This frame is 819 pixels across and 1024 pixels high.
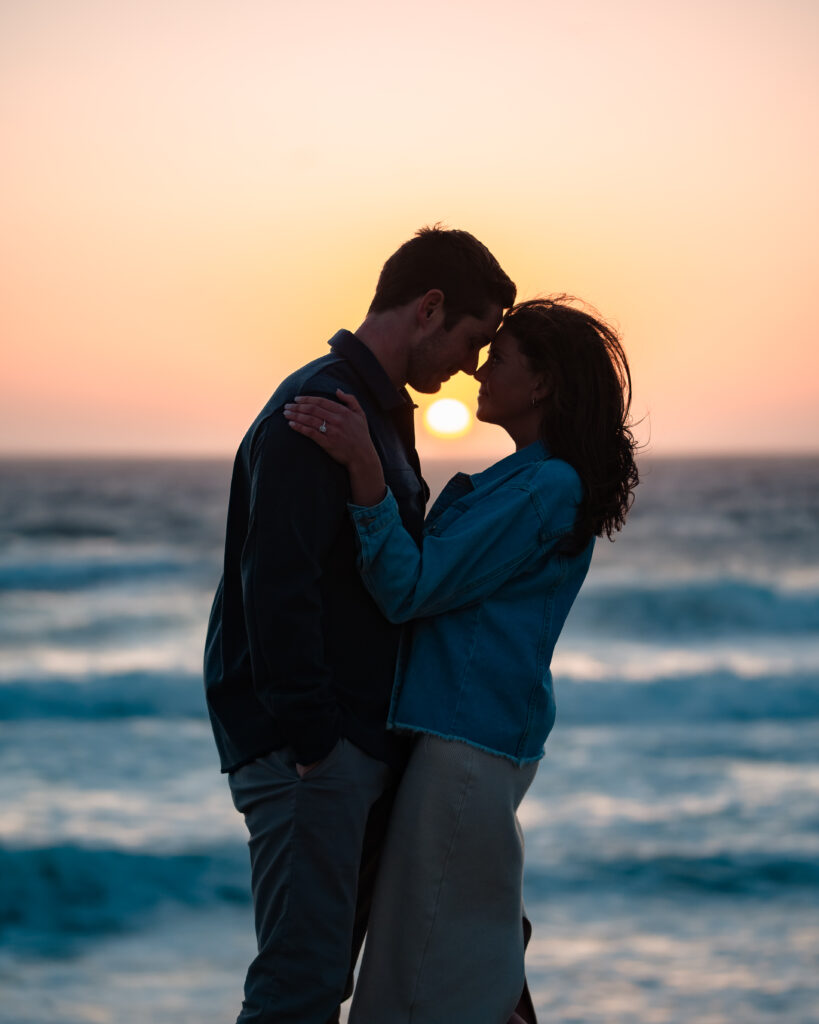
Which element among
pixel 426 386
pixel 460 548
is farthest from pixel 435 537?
pixel 426 386

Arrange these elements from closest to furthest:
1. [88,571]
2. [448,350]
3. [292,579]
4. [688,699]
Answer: [292,579], [448,350], [688,699], [88,571]

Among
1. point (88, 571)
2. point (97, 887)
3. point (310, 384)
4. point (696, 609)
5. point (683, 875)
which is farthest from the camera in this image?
point (88, 571)

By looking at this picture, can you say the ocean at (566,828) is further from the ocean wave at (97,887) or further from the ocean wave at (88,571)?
the ocean wave at (88,571)

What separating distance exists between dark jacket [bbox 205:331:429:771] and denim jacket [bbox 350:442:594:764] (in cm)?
7

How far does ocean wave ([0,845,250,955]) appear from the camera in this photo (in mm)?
6590

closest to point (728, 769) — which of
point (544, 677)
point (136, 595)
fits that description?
point (544, 677)

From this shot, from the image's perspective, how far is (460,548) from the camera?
7.64 feet

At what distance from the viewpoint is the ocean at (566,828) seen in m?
5.59

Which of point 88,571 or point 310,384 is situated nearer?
point 310,384

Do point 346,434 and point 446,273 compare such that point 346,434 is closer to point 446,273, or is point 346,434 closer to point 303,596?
point 303,596

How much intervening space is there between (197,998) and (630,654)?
36.5 feet

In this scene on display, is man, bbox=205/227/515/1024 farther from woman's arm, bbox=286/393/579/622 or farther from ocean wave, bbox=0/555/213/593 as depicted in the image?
ocean wave, bbox=0/555/213/593

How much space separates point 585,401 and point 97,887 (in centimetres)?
554

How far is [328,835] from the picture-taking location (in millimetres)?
2293
